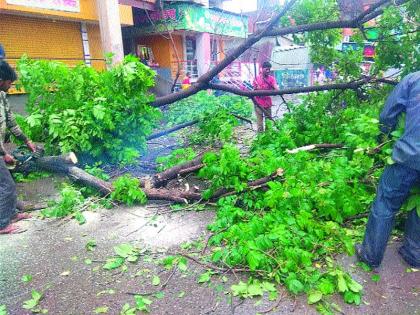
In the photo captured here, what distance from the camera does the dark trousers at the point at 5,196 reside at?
12.7 feet

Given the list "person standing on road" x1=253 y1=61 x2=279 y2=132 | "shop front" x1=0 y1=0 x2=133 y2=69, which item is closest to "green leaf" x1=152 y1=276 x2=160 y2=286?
"person standing on road" x1=253 y1=61 x2=279 y2=132

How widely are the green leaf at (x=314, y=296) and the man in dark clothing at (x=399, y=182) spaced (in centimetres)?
66

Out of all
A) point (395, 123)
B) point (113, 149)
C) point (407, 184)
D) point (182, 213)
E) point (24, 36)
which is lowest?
point (182, 213)

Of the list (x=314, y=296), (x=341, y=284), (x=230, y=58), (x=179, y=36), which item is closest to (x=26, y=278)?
(x=314, y=296)

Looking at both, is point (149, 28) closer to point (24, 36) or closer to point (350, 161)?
point (24, 36)

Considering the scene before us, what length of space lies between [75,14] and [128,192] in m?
9.71

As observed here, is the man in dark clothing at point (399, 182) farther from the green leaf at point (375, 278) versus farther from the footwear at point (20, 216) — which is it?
the footwear at point (20, 216)

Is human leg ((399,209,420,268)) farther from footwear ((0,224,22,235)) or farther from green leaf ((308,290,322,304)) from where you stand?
footwear ((0,224,22,235))

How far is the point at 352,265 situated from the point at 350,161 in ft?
4.54

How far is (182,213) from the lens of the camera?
163 inches

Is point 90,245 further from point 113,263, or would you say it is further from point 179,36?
point 179,36

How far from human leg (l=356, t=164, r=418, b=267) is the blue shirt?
4.5 inches

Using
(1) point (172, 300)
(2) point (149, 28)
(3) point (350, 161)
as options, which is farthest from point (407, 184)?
(2) point (149, 28)

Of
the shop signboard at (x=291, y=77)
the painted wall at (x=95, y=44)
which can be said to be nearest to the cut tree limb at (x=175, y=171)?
the painted wall at (x=95, y=44)
